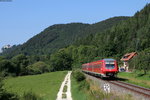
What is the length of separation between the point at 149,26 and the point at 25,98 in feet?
368

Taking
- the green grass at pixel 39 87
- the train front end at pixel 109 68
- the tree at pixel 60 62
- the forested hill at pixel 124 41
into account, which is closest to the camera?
the green grass at pixel 39 87

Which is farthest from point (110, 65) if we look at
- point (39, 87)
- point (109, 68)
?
point (39, 87)

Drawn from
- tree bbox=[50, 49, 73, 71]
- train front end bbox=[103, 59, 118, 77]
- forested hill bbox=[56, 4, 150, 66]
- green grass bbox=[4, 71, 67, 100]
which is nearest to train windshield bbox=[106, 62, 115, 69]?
train front end bbox=[103, 59, 118, 77]

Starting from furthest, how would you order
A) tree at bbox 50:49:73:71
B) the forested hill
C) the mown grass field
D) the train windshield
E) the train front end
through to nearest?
tree at bbox 50:49:73:71 < the forested hill < the train windshield < the train front end < the mown grass field

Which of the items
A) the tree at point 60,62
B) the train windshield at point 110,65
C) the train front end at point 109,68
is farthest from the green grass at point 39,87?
the tree at point 60,62

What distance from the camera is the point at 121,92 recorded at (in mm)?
23172

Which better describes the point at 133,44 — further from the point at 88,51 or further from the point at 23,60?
the point at 23,60

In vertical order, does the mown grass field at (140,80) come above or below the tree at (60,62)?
below

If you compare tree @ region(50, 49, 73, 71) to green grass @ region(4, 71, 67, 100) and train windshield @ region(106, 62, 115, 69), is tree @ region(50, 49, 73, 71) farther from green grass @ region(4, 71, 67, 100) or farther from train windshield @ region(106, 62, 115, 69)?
train windshield @ region(106, 62, 115, 69)

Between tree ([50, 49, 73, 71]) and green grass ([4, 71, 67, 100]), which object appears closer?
green grass ([4, 71, 67, 100])

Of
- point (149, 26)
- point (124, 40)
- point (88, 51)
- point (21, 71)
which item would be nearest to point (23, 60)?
point (21, 71)

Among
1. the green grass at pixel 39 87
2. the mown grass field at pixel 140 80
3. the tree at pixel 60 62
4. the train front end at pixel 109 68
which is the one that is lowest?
the green grass at pixel 39 87

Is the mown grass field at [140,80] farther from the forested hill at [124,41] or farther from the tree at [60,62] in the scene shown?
the tree at [60,62]

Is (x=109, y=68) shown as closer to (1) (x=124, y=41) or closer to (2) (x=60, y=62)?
(1) (x=124, y=41)
